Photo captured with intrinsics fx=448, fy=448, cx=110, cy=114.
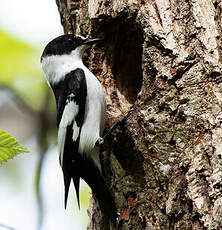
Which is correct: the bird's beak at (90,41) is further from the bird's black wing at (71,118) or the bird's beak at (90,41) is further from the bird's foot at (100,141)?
the bird's foot at (100,141)

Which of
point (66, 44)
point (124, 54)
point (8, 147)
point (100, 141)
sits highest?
point (66, 44)

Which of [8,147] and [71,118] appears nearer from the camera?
[8,147]

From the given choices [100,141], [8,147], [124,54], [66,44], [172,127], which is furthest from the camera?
[66,44]

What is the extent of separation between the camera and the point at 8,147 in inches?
88.0

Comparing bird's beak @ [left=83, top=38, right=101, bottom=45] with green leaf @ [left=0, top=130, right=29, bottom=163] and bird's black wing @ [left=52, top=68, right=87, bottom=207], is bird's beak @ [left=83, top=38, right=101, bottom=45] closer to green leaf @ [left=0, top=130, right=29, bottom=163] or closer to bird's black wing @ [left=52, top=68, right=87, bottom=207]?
bird's black wing @ [left=52, top=68, right=87, bottom=207]

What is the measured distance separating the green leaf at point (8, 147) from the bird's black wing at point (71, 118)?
4.37ft

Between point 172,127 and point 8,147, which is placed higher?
point 172,127

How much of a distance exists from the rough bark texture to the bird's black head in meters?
0.34

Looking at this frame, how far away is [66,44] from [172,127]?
1675 millimetres

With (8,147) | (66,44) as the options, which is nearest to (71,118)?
(66,44)

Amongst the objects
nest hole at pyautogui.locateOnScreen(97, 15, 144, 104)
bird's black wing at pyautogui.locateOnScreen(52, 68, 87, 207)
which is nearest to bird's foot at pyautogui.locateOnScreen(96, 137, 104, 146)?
bird's black wing at pyautogui.locateOnScreen(52, 68, 87, 207)

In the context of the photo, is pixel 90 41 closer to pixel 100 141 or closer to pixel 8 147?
pixel 100 141

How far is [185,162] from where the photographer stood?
107 inches

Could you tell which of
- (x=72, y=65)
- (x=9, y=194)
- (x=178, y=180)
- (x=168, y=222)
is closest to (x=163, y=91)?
(x=178, y=180)
